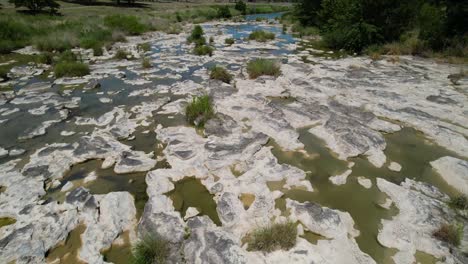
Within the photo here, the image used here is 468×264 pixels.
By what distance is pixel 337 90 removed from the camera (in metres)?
9.38

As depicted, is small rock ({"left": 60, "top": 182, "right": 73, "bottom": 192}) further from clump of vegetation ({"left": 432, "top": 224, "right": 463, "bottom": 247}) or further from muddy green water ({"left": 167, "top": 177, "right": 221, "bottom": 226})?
clump of vegetation ({"left": 432, "top": 224, "right": 463, "bottom": 247})

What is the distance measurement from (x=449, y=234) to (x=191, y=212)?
144 inches

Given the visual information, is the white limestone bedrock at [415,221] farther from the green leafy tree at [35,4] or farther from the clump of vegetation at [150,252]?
the green leafy tree at [35,4]

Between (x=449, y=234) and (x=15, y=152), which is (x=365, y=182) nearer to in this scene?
(x=449, y=234)

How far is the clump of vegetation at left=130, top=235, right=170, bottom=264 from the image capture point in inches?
132

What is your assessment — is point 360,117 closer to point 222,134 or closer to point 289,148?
point 289,148

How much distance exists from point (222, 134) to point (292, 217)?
2913 millimetres

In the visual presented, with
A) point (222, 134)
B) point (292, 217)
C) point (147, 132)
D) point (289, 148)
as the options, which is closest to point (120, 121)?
point (147, 132)

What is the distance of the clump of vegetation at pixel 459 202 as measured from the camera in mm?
4348

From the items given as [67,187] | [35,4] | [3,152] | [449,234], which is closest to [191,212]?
[67,187]

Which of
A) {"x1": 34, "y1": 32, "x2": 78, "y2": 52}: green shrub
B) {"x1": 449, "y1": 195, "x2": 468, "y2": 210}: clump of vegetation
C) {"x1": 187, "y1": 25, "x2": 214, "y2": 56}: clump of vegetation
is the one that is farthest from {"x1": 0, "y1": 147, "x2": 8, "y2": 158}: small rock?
{"x1": 34, "y1": 32, "x2": 78, "y2": 52}: green shrub

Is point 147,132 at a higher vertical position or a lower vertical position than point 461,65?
lower

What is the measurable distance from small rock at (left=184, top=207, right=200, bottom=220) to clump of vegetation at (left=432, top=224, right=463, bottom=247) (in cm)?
345

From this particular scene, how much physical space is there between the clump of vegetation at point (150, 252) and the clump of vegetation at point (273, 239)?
3.65 feet
